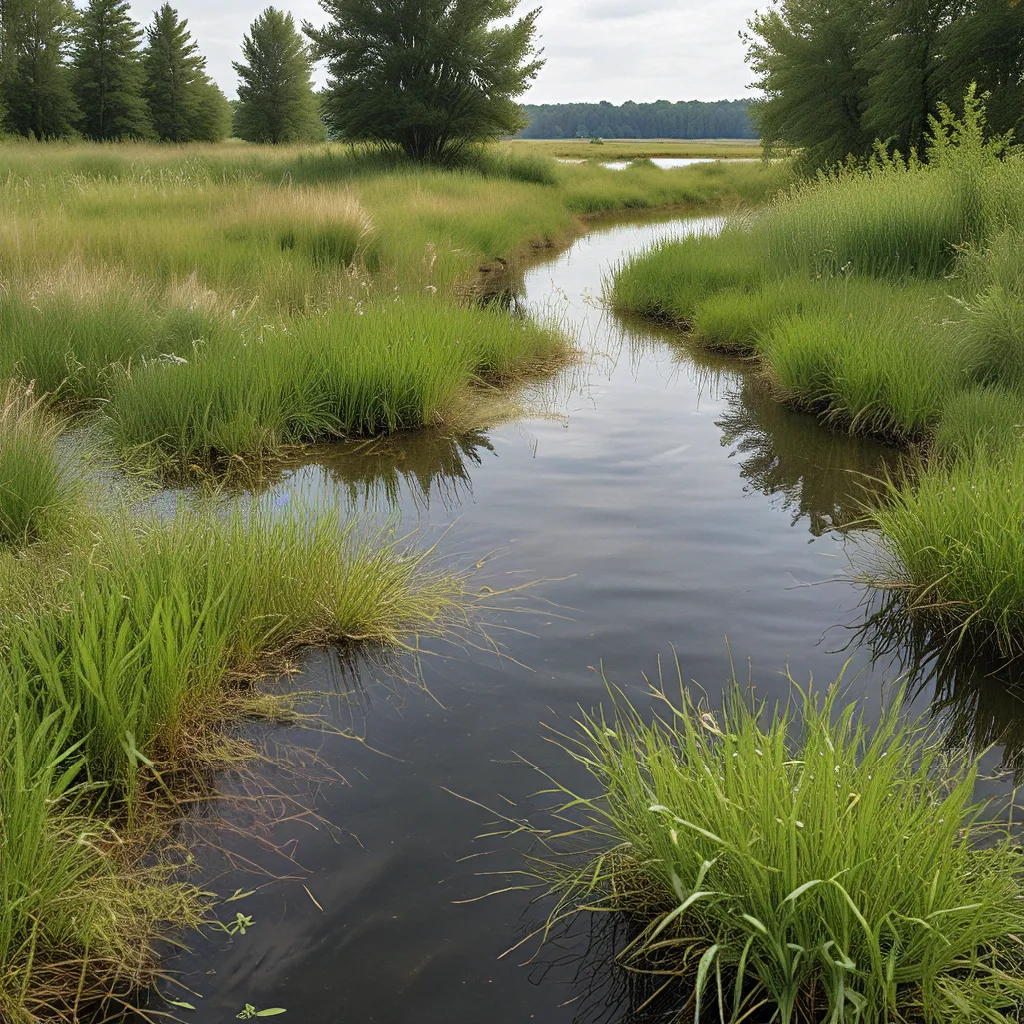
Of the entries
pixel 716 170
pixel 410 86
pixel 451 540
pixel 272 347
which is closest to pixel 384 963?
pixel 451 540

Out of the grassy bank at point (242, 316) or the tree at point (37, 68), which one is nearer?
the grassy bank at point (242, 316)

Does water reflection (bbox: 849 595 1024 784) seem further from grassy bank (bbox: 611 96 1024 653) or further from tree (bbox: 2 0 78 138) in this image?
tree (bbox: 2 0 78 138)

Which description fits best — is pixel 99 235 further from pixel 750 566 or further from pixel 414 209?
pixel 750 566

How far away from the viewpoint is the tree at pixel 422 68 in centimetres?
2480

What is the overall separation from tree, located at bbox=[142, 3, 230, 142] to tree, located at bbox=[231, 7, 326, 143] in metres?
1.98

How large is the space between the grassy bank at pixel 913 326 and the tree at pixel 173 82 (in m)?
38.0

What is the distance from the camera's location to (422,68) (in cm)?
2508

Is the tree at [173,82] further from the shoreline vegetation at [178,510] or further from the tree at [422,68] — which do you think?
the shoreline vegetation at [178,510]

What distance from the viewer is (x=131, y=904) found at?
2.49 meters

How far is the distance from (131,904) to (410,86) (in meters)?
26.1

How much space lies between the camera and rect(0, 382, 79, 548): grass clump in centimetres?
421

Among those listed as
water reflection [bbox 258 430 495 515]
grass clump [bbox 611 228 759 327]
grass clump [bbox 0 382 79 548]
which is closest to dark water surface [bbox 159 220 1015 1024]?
water reflection [bbox 258 430 495 515]

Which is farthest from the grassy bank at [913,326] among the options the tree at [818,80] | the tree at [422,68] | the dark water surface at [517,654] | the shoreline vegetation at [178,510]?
the tree at [422,68]

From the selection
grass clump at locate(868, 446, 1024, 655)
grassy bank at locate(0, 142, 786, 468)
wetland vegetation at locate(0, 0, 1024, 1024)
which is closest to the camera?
wetland vegetation at locate(0, 0, 1024, 1024)
